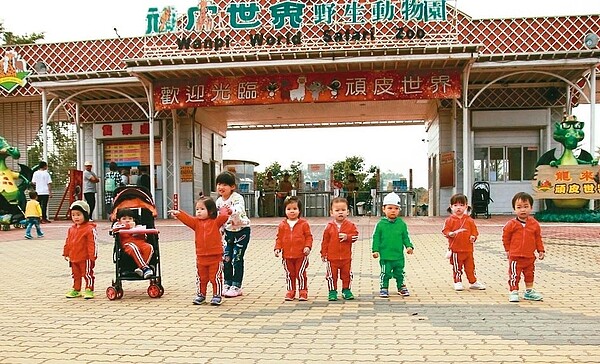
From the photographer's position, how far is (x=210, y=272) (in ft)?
19.5

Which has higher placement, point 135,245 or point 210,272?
point 135,245

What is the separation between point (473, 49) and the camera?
14531 millimetres

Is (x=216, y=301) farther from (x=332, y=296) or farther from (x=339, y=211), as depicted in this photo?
(x=339, y=211)

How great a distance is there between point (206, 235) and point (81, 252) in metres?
1.55

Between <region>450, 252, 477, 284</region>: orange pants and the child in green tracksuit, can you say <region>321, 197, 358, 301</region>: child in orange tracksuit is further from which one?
→ <region>450, 252, 477, 284</region>: orange pants

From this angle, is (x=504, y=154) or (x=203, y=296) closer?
(x=203, y=296)

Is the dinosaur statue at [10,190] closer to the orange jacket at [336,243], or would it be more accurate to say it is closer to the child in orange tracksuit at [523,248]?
the orange jacket at [336,243]

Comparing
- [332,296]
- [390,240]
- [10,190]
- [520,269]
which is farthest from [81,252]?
[10,190]

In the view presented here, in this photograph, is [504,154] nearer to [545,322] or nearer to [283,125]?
[283,125]

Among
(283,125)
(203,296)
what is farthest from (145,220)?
(283,125)

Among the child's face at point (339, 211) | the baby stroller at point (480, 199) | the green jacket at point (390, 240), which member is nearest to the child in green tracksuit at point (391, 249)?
the green jacket at point (390, 240)

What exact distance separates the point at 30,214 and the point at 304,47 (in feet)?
25.7

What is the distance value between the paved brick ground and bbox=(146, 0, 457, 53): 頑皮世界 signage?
28.0 feet

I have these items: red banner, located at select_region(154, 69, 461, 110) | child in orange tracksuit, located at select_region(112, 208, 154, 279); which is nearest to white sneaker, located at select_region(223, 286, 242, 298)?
child in orange tracksuit, located at select_region(112, 208, 154, 279)
